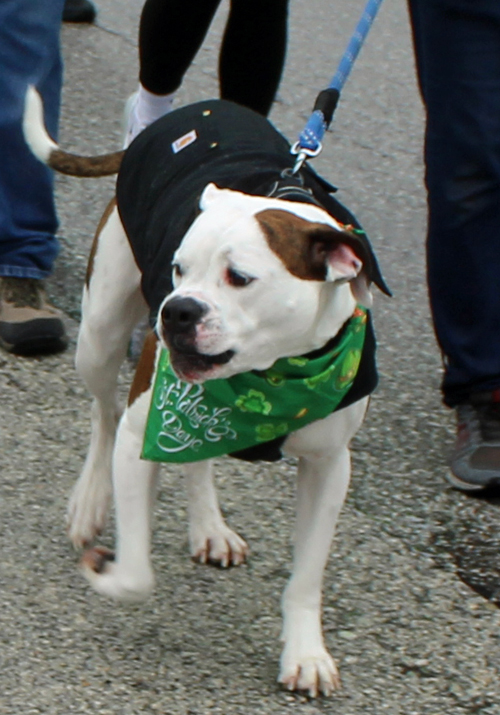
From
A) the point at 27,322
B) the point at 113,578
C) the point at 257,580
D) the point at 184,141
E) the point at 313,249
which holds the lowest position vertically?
the point at 27,322

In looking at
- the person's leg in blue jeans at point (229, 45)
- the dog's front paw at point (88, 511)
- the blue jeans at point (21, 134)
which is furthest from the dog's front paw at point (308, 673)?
the person's leg in blue jeans at point (229, 45)

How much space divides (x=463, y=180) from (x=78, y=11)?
16.5ft

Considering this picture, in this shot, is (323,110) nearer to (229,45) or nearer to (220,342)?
(220,342)

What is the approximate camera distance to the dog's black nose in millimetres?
2457

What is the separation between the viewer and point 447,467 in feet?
13.6

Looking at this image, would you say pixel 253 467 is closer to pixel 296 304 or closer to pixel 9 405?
pixel 9 405

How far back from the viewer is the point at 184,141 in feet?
10.8

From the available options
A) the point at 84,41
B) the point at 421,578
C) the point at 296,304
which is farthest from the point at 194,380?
the point at 84,41

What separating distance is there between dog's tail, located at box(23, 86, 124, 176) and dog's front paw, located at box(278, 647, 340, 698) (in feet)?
5.22

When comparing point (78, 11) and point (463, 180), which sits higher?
point (463, 180)

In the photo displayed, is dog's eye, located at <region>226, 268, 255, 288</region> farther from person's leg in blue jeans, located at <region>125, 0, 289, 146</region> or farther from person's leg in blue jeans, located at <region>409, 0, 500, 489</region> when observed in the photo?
person's leg in blue jeans, located at <region>125, 0, 289, 146</region>

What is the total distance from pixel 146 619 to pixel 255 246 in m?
1.14

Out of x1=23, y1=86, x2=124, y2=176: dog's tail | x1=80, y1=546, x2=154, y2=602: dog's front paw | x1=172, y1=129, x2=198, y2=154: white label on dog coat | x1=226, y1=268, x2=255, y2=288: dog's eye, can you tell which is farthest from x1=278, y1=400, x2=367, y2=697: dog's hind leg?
x1=23, y1=86, x2=124, y2=176: dog's tail

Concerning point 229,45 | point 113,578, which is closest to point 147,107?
point 229,45
